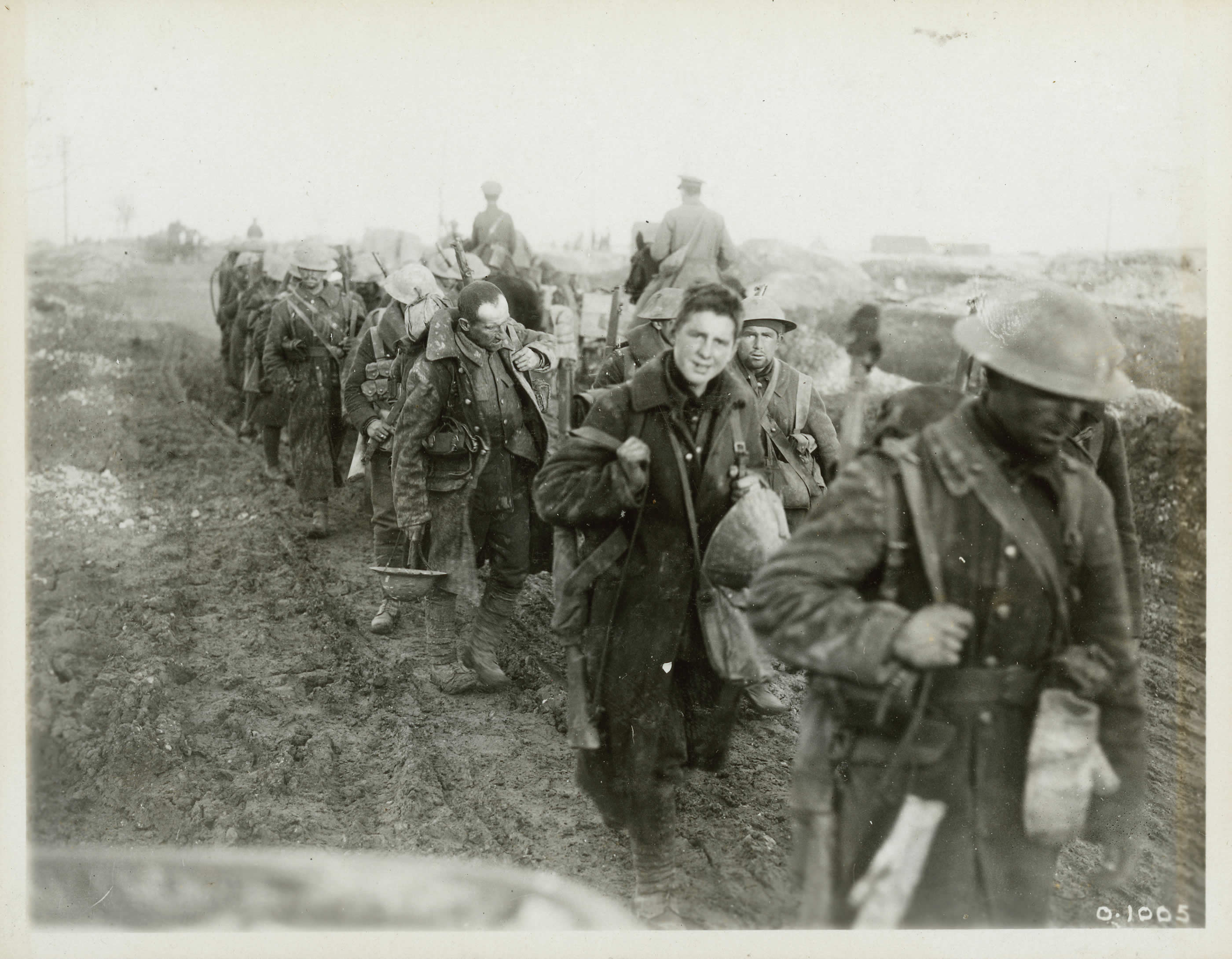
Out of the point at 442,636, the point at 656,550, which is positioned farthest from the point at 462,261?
the point at 656,550

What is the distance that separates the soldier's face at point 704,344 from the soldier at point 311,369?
5791 millimetres

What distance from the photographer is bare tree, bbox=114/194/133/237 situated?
5.75 metres

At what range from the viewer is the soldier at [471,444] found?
5.33 meters

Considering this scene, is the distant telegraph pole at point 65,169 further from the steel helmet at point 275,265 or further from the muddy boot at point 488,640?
the steel helmet at point 275,265

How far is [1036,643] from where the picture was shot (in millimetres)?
2607

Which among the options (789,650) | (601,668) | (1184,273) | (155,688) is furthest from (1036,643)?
(155,688)

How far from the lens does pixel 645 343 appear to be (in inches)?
226

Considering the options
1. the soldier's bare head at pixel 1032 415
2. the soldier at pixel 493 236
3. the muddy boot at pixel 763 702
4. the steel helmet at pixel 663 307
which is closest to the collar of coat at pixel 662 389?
the soldier's bare head at pixel 1032 415

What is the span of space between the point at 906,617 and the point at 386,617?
4.93 meters

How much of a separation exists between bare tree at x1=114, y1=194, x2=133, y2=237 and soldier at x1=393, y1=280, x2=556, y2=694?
6.70 feet

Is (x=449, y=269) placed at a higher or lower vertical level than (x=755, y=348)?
higher

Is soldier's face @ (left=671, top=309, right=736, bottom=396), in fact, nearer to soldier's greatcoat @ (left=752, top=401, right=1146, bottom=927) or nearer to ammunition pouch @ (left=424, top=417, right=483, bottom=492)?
soldier's greatcoat @ (left=752, top=401, right=1146, bottom=927)

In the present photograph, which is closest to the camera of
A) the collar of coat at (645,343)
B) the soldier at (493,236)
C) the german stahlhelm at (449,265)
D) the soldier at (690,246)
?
the collar of coat at (645,343)

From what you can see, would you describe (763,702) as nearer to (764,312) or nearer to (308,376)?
(764,312)
